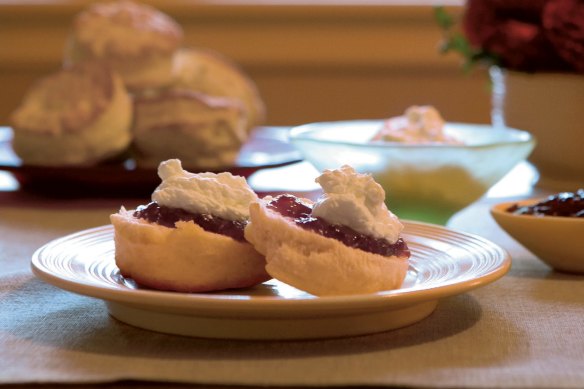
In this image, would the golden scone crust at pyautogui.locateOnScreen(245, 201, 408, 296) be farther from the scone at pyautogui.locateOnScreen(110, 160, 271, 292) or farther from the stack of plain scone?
the stack of plain scone

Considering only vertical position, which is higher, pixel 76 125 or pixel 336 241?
pixel 336 241

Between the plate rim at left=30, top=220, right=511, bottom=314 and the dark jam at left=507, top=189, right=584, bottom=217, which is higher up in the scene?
the plate rim at left=30, top=220, right=511, bottom=314

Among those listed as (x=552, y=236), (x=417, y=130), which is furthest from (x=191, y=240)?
(x=417, y=130)

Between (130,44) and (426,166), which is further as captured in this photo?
(130,44)

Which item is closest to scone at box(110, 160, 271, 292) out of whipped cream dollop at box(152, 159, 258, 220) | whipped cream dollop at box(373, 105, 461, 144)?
whipped cream dollop at box(152, 159, 258, 220)

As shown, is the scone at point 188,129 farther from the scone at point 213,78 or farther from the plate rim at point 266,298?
the plate rim at point 266,298

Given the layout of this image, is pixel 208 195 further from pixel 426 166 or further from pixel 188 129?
pixel 188 129
